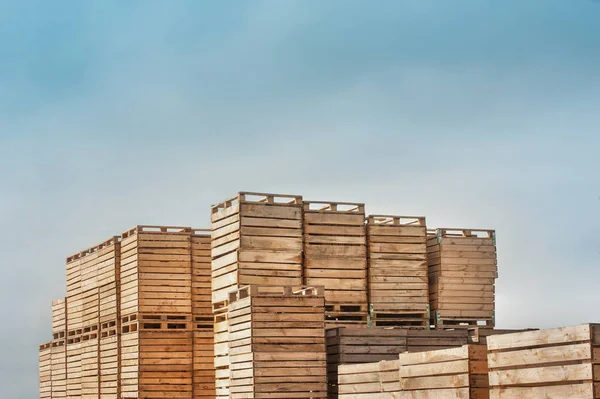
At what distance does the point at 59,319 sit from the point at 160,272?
6231 mm

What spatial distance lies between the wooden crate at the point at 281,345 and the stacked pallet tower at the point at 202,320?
12.8ft

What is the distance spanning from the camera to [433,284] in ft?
63.5

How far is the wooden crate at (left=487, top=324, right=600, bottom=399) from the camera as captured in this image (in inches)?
398

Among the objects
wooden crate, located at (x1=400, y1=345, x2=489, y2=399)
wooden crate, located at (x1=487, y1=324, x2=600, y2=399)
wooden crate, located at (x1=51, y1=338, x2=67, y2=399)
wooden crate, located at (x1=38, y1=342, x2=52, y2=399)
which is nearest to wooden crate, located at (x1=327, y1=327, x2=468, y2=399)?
wooden crate, located at (x1=400, y1=345, x2=489, y2=399)

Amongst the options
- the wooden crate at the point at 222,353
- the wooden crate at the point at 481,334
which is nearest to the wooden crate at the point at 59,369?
the wooden crate at the point at 222,353

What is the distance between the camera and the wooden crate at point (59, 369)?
81.1 ft

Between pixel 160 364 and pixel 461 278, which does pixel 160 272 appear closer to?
pixel 160 364

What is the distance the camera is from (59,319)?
83.1 feet

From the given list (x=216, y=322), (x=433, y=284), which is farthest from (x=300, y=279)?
(x=433, y=284)

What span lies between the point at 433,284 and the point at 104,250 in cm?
745

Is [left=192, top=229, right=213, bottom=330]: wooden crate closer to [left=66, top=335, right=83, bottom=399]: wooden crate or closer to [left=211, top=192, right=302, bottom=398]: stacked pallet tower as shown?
[left=211, top=192, right=302, bottom=398]: stacked pallet tower

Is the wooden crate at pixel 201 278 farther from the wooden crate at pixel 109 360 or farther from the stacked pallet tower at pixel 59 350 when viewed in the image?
the stacked pallet tower at pixel 59 350

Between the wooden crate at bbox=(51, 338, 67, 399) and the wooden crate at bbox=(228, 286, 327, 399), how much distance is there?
9.52 m

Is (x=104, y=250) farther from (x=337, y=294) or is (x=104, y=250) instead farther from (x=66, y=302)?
(x=337, y=294)
